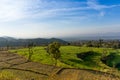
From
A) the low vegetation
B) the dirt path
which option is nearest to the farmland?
the low vegetation

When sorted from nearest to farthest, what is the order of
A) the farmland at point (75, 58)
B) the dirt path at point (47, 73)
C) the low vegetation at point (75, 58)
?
the dirt path at point (47, 73), the farmland at point (75, 58), the low vegetation at point (75, 58)

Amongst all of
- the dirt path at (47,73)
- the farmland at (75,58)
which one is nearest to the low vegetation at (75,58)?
the farmland at (75,58)

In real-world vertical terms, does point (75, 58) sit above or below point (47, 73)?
above

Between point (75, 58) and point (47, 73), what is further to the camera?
point (75, 58)

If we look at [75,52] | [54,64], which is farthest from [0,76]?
[75,52]

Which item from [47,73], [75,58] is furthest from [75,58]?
[47,73]

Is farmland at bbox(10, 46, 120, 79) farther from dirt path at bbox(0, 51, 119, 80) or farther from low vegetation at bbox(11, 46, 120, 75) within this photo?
dirt path at bbox(0, 51, 119, 80)

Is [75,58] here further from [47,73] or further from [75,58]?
[47,73]

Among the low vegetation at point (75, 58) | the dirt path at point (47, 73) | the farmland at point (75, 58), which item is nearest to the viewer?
the dirt path at point (47, 73)

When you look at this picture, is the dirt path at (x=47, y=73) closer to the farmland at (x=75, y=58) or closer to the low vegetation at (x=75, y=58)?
the farmland at (x=75, y=58)

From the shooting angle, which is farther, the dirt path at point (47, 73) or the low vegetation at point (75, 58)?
the low vegetation at point (75, 58)

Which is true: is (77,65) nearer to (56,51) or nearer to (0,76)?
(56,51)
